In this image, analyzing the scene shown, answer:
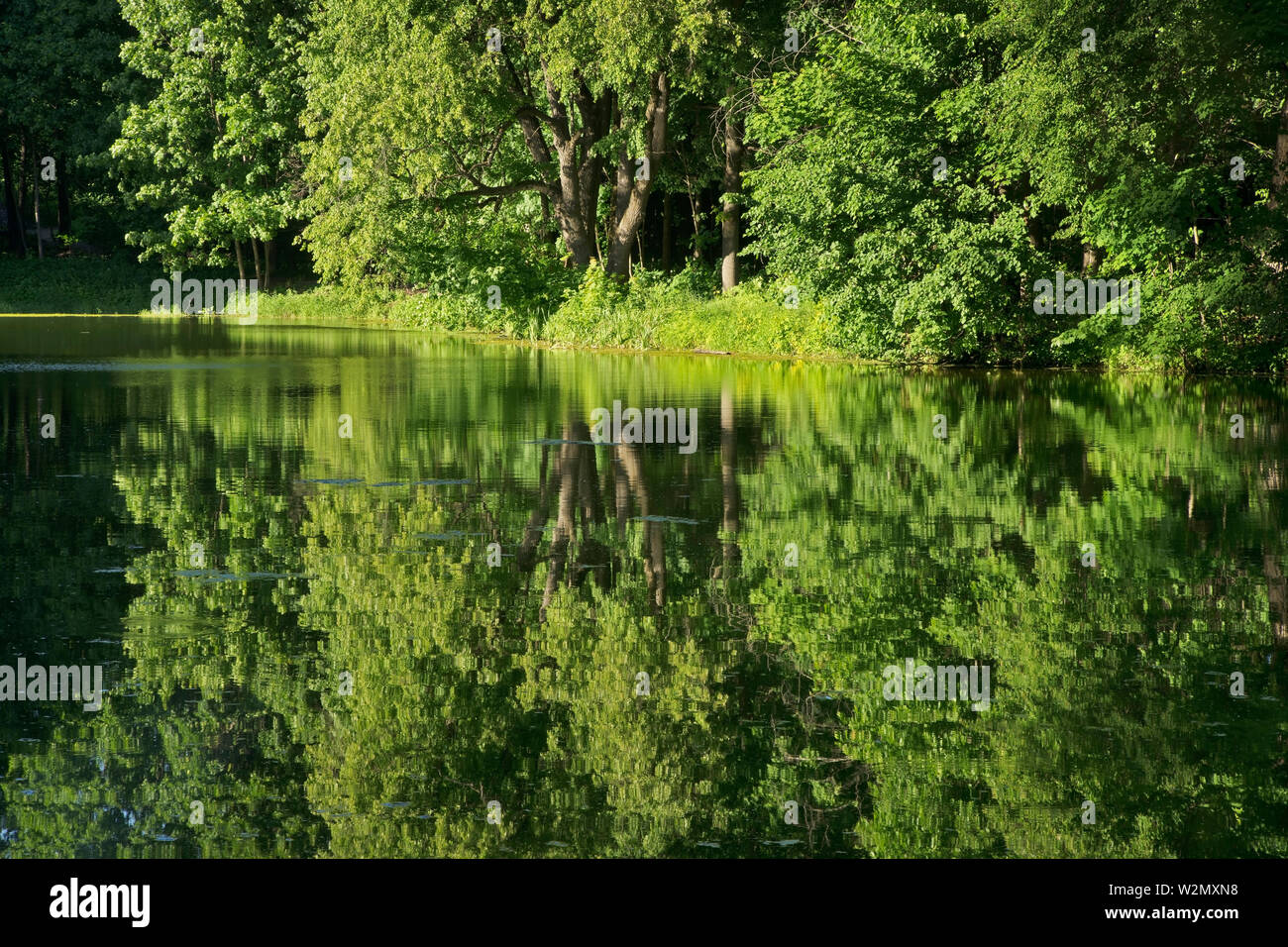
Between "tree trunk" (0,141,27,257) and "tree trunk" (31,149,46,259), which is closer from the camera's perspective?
"tree trunk" (31,149,46,259)

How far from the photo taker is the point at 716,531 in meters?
12.6

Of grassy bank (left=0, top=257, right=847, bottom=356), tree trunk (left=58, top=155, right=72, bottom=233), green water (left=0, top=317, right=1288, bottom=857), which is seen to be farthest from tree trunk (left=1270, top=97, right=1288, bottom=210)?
tree trunk (left=58, top=155, right=72, bottom=233)

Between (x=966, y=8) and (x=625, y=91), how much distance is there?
12405mm

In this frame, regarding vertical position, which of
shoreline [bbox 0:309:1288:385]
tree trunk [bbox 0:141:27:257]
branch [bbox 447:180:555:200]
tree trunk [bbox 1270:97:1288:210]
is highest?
tree trunk [bbox 0:141:27:257]

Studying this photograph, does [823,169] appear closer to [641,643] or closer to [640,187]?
[640,187]

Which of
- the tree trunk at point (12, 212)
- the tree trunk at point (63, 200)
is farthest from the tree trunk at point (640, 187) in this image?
the tree trunk at point (63, 200)

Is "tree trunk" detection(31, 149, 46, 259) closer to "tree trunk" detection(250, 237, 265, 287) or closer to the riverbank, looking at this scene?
"tree trunk" detection(250, 237, 265, 287)

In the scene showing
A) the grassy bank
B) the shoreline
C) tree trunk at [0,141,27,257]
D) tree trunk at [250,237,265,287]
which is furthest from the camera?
tree trunk at [0,141,27,257]

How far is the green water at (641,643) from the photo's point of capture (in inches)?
247

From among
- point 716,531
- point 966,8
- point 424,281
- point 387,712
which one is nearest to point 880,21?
point 966,8

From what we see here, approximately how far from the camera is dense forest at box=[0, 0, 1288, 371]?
29.4 m

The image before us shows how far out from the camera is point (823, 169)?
107 ft

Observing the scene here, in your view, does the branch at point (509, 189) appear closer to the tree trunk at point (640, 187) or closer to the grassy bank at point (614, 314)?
the tree trunk at point (640, 187)

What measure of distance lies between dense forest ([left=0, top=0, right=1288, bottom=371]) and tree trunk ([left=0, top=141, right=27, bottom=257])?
18409 mm
